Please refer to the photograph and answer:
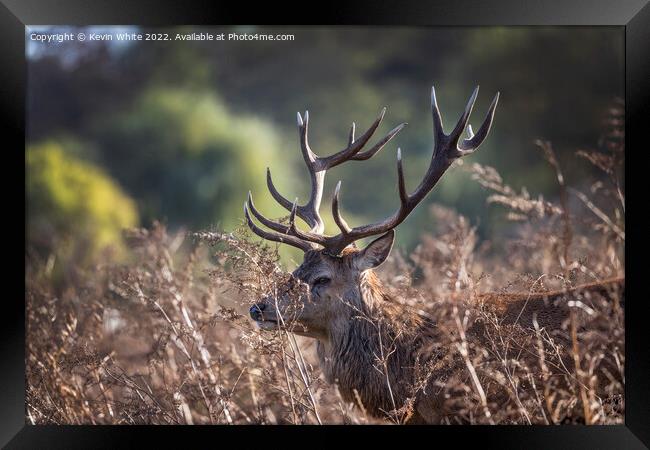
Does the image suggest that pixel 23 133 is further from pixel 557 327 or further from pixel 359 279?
pixel 557 327

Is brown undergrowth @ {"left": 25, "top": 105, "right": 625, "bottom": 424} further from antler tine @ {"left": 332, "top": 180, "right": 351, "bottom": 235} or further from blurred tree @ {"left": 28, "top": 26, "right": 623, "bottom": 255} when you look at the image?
blurred tree @ {"left": 28, "top": 26, "right": 623, "bottom": 255}

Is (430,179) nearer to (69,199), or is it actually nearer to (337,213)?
(337,213)

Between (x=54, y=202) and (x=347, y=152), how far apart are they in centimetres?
1050

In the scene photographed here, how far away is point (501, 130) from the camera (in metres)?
23.8

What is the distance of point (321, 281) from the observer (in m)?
5.62

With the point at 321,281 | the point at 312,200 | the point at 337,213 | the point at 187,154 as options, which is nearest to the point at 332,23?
the point at 337,213

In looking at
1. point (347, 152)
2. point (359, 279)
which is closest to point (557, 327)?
point (359, 279)

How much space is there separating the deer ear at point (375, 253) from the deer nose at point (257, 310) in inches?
29.8

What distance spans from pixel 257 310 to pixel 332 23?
173 centimetres

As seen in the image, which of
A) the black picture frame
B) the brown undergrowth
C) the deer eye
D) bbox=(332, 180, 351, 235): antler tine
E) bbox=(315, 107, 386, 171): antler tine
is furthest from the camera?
bbox=(315, 107, 386, 171): antler tine

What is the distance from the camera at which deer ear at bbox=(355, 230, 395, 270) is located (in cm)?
552

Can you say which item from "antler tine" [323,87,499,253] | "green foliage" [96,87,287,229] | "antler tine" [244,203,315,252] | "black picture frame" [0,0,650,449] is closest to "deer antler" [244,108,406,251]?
"antler tine" [244,203,315,252]

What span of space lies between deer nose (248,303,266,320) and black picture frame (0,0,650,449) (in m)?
0.65

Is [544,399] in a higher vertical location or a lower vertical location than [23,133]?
lower
